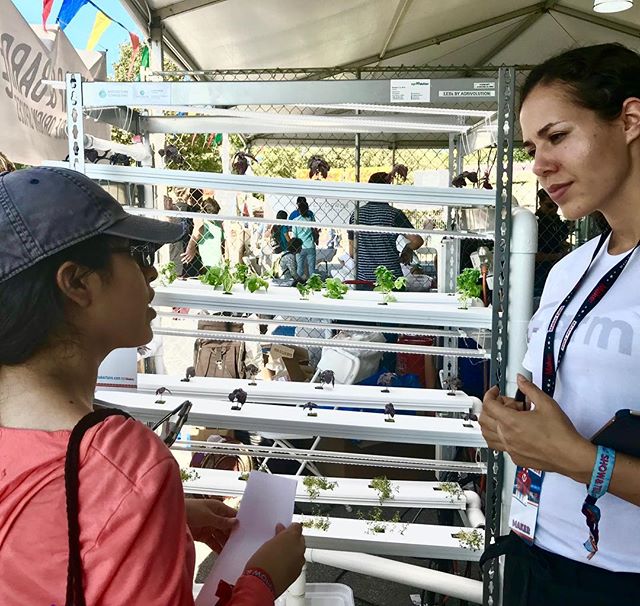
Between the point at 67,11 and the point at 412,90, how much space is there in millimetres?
1868

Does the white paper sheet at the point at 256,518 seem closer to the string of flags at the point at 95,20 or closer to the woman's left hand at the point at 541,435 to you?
the woman's left hand at the point at 541,435

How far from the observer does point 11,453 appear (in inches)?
29.4

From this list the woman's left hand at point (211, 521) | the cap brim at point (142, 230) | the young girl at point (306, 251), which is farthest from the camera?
the young girl at point (306, 251)

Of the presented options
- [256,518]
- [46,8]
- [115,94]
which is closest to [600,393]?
[256,518]

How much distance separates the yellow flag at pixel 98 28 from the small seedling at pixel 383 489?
2.91 m

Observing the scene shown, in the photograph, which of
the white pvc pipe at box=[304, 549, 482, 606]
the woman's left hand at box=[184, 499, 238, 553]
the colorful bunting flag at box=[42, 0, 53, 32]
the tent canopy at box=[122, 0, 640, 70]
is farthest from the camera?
the tent canopy at box=[122, 0, 640, 70]

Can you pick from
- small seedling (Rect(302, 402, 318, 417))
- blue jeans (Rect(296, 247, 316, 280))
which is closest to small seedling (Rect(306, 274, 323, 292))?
small seedling (Rect(302, 402, 318, 417))

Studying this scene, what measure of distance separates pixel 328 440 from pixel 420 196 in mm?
2073

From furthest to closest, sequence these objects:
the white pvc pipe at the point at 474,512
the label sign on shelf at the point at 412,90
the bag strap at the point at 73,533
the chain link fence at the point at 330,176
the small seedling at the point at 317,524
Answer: the chain link fence at the point at 330,176 → the white pvc pipe at the point at 474,512 → the small seedling at the point at 317,524 → the label sign on shelf at the point at 412,90 → the bag strap at the point at 73,533

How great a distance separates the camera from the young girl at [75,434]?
71 cm

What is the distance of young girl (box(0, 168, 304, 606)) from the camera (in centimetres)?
71

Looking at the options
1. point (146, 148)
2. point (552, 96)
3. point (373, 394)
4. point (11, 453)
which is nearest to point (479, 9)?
point (146, 148)

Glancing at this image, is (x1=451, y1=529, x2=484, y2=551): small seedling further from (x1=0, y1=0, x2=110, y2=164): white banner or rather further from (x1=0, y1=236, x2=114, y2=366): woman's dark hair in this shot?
(x1=0, y1=0, x2=110, y2=164): white banner

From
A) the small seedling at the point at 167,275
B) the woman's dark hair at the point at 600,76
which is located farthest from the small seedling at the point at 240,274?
the woman's dark hair at the point at 600,76
